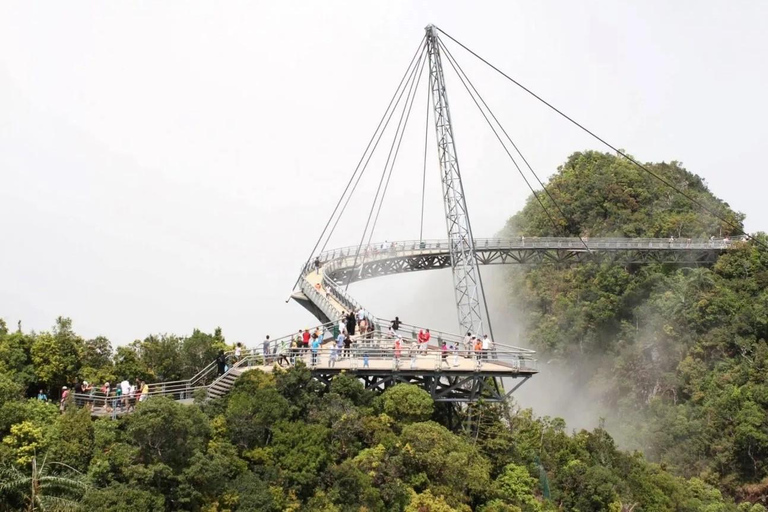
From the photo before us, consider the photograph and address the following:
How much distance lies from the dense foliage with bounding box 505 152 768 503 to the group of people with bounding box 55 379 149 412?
129 ft

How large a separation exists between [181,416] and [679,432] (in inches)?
1698

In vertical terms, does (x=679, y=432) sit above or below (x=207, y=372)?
below

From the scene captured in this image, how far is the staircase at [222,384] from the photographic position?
2939 cm

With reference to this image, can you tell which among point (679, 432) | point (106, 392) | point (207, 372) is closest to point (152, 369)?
point (207, 372)

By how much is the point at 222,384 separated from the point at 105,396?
422 centimetres

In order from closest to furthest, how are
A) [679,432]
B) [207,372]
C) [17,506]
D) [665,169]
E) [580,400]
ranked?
[17,506], [207,372], [679,432], [580,400], [665,169]

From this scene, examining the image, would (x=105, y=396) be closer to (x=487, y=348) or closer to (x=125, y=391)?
(x=125, y=391)

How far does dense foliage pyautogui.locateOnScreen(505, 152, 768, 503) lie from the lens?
53875mm

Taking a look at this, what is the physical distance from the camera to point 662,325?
6812 cm

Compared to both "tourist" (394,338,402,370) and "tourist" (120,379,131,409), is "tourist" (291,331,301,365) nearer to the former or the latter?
"tourist" (394,338,402,370)

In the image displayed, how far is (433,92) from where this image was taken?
50.0 m

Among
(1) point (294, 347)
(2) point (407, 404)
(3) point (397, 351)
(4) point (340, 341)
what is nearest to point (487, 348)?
(3) point (397, 351)

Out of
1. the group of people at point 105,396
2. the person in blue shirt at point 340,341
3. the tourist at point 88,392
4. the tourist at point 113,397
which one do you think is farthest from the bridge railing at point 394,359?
the tourist at point 88,392

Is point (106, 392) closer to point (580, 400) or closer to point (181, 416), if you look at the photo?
point (181, 416)
